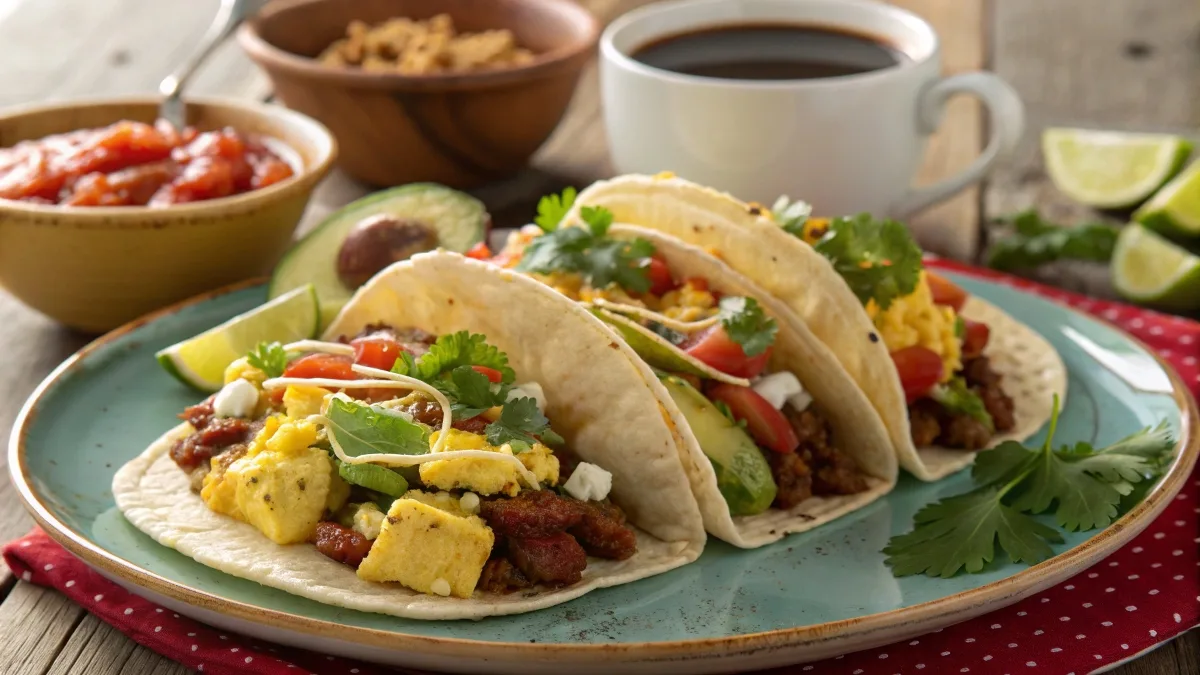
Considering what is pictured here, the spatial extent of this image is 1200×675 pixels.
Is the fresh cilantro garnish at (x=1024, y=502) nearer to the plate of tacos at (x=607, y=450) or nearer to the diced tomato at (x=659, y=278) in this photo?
the plate of tacos at (x=607, y=450)

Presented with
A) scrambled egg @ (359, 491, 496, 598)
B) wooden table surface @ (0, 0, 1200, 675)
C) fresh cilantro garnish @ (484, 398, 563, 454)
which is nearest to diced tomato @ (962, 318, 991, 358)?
wooden table surface @ (0, 0, 1200, 675)

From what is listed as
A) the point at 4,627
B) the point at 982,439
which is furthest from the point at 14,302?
the point at 982,439

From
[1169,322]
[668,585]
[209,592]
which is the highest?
[209,592]

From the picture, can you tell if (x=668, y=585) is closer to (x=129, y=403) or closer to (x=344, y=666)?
(x=344, y=666)

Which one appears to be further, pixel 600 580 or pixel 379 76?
pixel 379 76

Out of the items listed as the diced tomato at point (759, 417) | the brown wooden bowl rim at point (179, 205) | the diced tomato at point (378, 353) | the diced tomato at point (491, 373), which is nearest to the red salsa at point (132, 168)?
the brown wooden bowl rim at point (179, 205)

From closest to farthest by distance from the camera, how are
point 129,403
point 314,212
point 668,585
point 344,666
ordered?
point 344,666
point 668,585
point 129,403
point 314,212

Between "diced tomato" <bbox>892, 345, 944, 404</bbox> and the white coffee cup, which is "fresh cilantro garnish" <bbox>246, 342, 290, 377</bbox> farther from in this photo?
the white coffee cup
